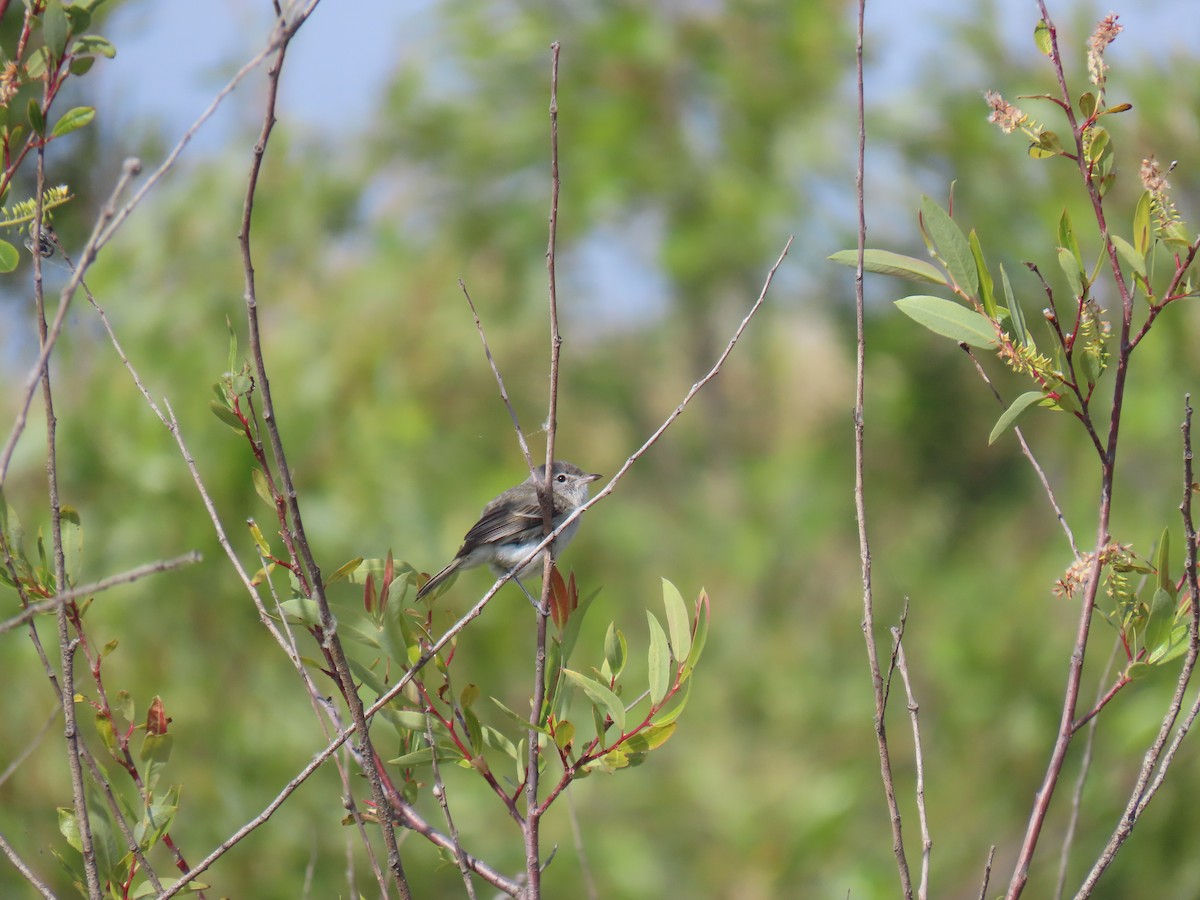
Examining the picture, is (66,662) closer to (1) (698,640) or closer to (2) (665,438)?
(1) (698,640)

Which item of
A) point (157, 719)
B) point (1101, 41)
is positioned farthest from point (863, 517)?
point (157, 719)

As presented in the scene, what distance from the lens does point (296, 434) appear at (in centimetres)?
693

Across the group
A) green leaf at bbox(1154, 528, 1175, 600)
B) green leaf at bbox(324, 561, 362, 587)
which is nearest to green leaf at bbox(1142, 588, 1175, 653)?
green leaf at bbox(1154, 528, 1175, 600)

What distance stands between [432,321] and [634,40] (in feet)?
10.6

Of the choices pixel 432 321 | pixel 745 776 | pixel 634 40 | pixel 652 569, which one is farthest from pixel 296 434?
pixel 634 40

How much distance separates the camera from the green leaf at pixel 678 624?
2.11m

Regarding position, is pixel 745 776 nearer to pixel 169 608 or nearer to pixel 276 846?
pixel 276 846

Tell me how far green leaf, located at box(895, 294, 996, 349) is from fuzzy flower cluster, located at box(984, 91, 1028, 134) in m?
0.29

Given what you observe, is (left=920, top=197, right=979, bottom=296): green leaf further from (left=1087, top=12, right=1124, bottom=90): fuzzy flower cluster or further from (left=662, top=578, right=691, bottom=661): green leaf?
(left=662, top=578, right=691, bottom=661): green leaf

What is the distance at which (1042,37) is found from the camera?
6.31 feet

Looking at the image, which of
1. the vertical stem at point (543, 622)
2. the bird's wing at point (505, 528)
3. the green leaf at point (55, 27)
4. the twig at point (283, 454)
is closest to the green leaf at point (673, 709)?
the vertical stem at point (543, 622)

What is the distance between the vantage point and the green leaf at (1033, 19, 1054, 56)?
6.17 ft

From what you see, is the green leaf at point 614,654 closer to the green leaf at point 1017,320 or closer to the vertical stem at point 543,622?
the vertical stem at point 543,622

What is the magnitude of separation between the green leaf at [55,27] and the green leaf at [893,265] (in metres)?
1.29
